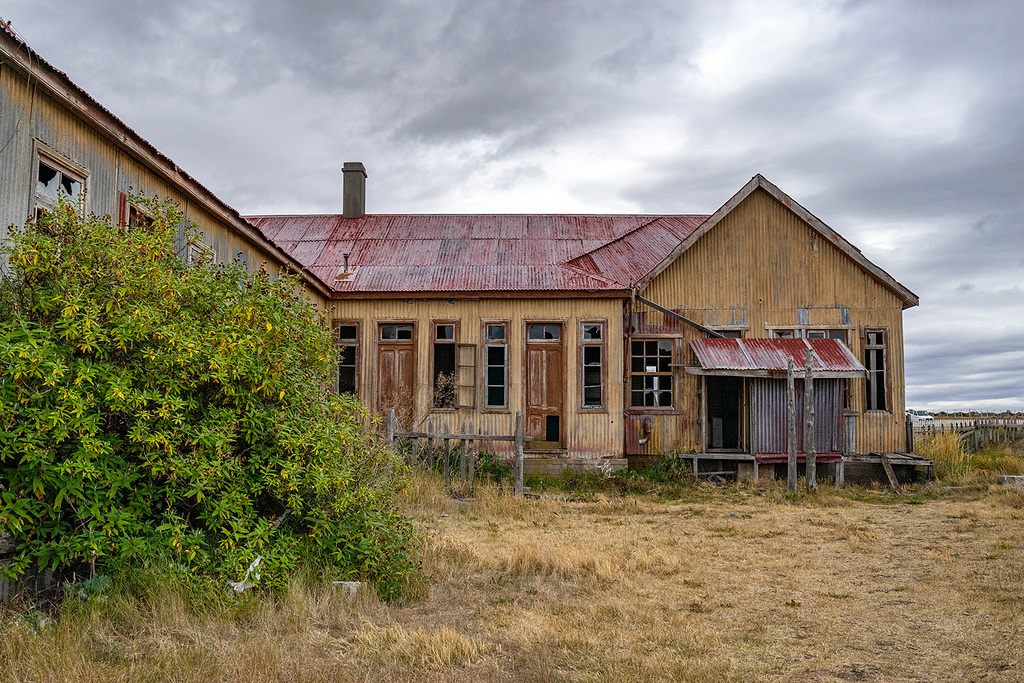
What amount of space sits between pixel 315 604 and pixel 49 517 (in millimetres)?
1988

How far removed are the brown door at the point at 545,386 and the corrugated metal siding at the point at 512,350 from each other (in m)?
0.15

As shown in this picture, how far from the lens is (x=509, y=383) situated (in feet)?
55.2

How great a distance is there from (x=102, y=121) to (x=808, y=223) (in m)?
13.8

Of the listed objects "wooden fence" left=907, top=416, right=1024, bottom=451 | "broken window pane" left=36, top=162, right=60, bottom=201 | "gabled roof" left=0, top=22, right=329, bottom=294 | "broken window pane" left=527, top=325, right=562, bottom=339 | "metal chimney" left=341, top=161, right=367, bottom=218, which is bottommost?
"wooden fence" left=907, top=416, right=1024, bottom=451

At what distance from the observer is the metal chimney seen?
2173 centimetres

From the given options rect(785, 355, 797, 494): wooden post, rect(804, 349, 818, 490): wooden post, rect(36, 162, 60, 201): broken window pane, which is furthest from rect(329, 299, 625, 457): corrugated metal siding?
rect(36, 162, 60, 201): broken window pane

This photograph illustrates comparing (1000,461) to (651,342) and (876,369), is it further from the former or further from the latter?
(651,342)

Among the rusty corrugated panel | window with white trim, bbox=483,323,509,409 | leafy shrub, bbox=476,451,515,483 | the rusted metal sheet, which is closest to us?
leafy shrub, bbox=476,451,515,483

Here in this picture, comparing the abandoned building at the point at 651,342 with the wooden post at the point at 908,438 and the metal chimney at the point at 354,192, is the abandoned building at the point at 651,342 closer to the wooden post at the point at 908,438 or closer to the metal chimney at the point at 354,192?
the wooden post at the point at 908,438

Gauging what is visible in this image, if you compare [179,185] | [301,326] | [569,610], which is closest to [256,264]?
[179,185]

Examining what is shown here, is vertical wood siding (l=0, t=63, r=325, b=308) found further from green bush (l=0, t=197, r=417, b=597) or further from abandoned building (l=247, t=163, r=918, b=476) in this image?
abandoned building (l=247, t=163, r=918, b=476)

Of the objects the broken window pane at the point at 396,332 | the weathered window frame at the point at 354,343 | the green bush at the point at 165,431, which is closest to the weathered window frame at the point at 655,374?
the broken window pane at the point at 396,332

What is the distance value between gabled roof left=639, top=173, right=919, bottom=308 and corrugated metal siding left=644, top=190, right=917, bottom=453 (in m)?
0.17

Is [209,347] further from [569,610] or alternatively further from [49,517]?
[569,610]
